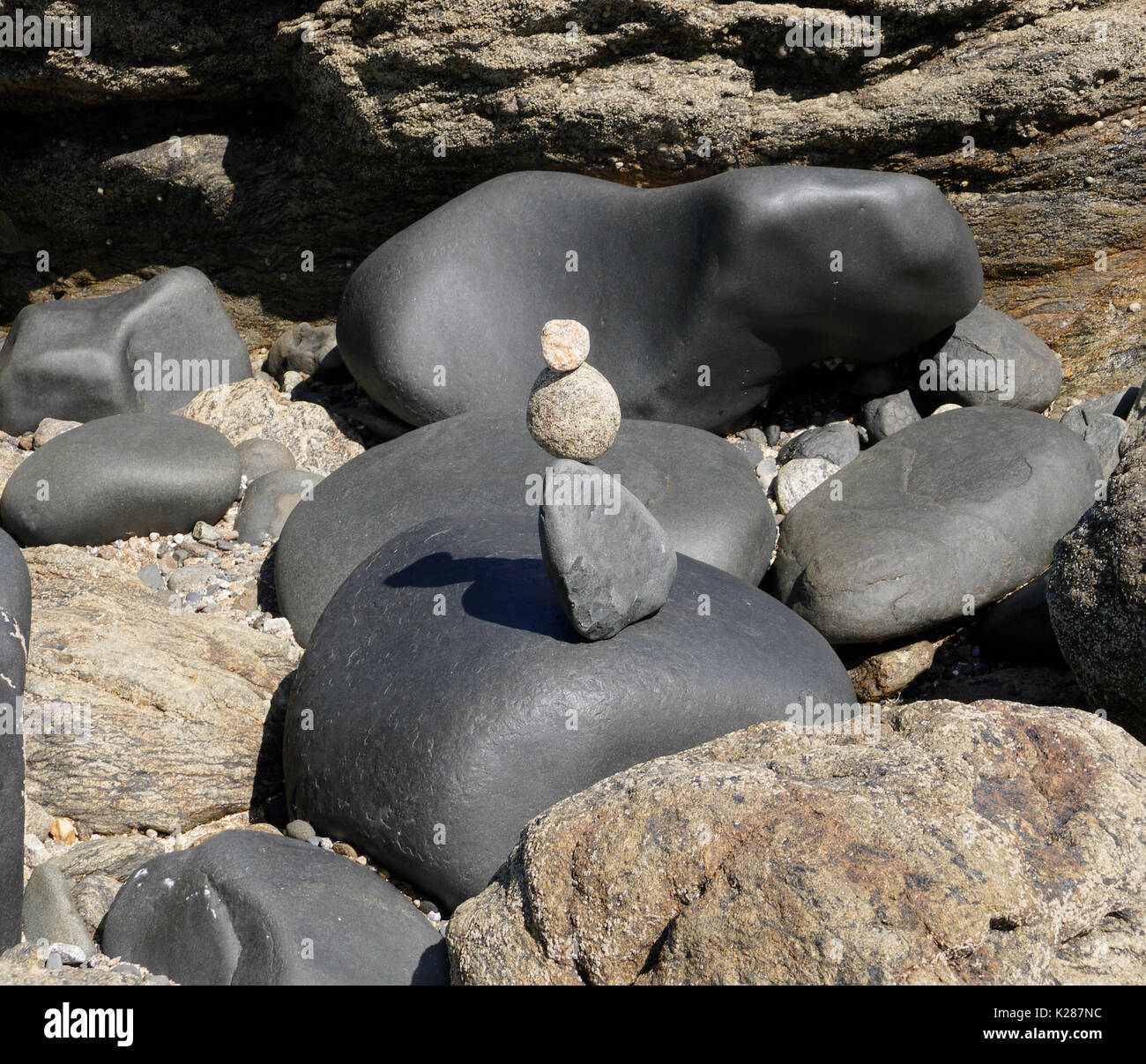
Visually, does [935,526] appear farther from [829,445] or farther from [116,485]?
[116,485]

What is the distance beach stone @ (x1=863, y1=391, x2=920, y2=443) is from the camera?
→ 17.9 ft

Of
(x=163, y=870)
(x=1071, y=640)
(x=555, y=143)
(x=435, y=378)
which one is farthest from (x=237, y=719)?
(x=555, y=143)

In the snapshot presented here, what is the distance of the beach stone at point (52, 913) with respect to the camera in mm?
2891

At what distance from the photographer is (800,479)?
5.30m

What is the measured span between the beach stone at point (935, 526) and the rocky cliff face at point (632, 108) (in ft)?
3.69

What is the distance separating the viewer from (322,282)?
682 cm

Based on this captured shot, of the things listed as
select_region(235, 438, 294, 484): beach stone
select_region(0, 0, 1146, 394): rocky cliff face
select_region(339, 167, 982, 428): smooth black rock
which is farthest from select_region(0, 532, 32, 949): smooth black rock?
select_region(0, 0, 1146, 394): rocky cliff face

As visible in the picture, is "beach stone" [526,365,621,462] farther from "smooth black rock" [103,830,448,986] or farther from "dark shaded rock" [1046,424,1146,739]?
"dark shaded rock" [1046,424,1146,739]

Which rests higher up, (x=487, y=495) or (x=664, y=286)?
(x=664, y=286)

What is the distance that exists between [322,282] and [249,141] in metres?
0.86

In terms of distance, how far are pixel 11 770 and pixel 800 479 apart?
3554 mm

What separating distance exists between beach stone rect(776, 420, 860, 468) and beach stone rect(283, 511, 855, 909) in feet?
6.09

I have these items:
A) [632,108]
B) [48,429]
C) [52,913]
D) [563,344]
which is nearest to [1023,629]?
[563,344]

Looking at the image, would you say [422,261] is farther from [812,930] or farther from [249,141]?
[812,930]
